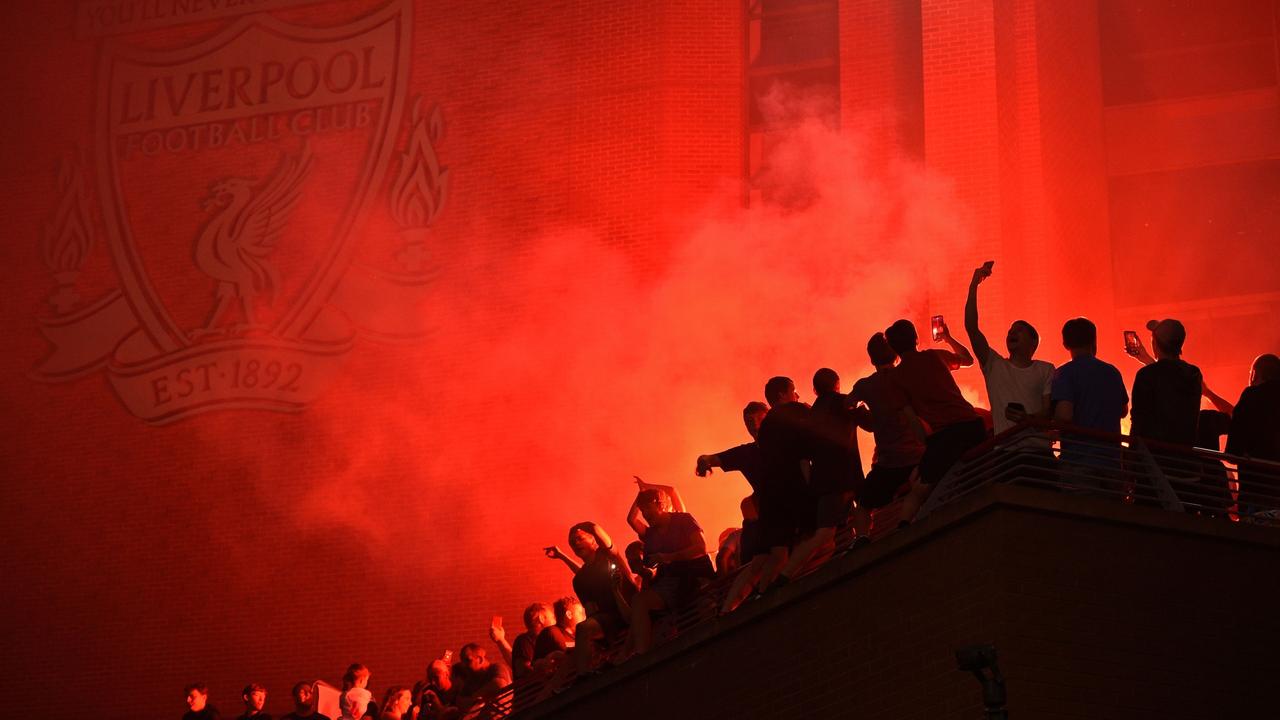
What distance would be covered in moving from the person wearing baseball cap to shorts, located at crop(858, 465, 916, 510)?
1098 millimetres

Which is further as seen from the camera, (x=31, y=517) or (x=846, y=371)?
(x=31, y=517)

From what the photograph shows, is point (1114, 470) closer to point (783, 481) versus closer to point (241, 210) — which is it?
point (783, 481)

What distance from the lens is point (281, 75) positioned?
1764 cm

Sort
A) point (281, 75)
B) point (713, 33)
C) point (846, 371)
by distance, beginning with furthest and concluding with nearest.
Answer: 1. point (281, 75)
2. point (713, 33)
3. point (846, 371)

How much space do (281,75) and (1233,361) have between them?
9601mm

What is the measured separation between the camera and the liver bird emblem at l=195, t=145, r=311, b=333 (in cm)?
1714

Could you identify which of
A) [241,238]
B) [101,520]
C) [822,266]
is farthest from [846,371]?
[101,520]

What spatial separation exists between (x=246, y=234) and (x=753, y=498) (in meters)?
9.02

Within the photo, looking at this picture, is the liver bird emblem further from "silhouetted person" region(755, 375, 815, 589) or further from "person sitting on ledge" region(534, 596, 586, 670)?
"silhouetted person" region(755, 375, 815, 589)

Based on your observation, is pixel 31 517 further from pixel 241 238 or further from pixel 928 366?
pixel 928 366

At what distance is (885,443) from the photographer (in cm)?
852

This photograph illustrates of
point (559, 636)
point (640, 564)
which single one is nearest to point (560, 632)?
point (559, 636)

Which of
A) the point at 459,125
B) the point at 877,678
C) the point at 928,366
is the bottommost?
the point at 877,678

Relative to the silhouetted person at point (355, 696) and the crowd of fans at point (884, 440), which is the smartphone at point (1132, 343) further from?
the silhouetted person at point (355, 696)
